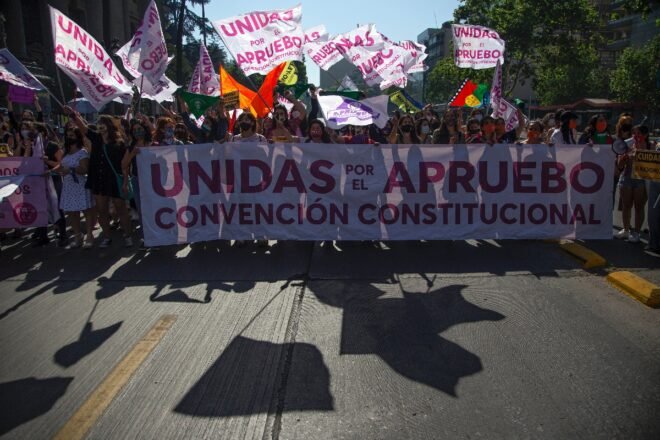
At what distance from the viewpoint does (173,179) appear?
270 inches

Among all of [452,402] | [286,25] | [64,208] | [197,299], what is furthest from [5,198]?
[452,402]

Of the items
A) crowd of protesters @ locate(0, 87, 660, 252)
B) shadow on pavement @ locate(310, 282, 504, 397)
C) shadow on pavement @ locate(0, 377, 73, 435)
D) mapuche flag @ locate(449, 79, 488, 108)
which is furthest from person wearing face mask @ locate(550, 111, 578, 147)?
shadow on pavement @ locate(0, 377, 73, 435)

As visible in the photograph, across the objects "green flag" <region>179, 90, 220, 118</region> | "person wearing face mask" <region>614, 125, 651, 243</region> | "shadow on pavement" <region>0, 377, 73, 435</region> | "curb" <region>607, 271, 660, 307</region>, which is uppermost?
"green flag" <region>179, 90, 220, 118</region>

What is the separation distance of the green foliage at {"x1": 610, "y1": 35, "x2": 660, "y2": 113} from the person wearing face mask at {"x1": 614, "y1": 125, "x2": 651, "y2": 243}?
48.1 metres

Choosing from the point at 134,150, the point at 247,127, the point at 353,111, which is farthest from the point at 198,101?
the point at 353,111

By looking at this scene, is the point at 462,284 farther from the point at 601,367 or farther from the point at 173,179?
the point at 173,179

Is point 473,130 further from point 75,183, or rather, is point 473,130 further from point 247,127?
point 75,183

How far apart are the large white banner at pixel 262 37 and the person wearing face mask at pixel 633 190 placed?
5506mm

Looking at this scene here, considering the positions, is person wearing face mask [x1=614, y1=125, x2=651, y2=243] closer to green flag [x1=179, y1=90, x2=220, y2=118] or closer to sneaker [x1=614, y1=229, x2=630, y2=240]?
sneaker [x1=614, y1=229, x2=630, y2=240]

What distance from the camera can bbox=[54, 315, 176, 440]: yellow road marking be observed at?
9.63 ft

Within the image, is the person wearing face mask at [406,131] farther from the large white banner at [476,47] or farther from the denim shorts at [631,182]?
the denim shorts at [631,182]

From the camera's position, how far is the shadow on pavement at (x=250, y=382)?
10.3ft

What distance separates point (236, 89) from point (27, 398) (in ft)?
18.3

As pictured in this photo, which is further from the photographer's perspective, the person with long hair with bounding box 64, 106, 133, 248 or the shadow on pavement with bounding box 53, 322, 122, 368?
the person with long hair with bounding box 64, 106, 133, 248
